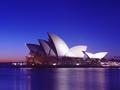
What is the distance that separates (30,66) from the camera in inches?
4508

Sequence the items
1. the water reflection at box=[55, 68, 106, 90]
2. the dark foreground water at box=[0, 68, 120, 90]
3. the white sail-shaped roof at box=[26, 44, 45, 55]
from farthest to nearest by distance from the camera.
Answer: the white sail-shaped roof at box=[26, 44, 45, 55], the water reflection at box=[55, 68, 106, 90], the dark foreground water at box=[0, 68, 120, 90]

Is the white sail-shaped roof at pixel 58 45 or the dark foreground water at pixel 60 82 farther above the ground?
the white sail-shaped roof at pixel 58 45

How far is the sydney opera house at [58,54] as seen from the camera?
93500 mm

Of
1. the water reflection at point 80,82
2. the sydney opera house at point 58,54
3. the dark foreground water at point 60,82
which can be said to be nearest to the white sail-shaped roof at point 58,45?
the sydney opera house at point 58,54

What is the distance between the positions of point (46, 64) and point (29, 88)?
77.9 m

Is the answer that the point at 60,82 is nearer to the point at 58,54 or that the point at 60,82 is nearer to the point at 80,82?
the point at 80,82

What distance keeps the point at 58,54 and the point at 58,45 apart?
285 inches

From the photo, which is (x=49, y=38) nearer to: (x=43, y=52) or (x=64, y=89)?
(x=43, y=52)

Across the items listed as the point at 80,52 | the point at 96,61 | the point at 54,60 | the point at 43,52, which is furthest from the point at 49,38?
the point at 96,61

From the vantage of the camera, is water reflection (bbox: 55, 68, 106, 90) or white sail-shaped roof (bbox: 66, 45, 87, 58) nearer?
water reflection (bbox: 55, 68, 106, 90)

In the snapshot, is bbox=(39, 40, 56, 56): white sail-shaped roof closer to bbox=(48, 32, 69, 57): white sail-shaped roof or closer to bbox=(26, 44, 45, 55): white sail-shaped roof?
bbox=(48, 32, 69, 57): white sail-shaped roof

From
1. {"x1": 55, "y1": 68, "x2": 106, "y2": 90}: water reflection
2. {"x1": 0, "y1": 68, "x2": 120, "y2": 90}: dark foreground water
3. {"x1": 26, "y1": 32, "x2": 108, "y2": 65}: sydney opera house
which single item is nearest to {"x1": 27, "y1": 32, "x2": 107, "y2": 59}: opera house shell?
{"x1": 26, "y1": 32, "x2": 108, "y2": 65}: sydney opera house

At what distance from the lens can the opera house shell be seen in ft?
304

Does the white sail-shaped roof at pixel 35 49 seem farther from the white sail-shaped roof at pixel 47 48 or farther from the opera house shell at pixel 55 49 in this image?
the white sail-shaped roof at pixel 47 48
